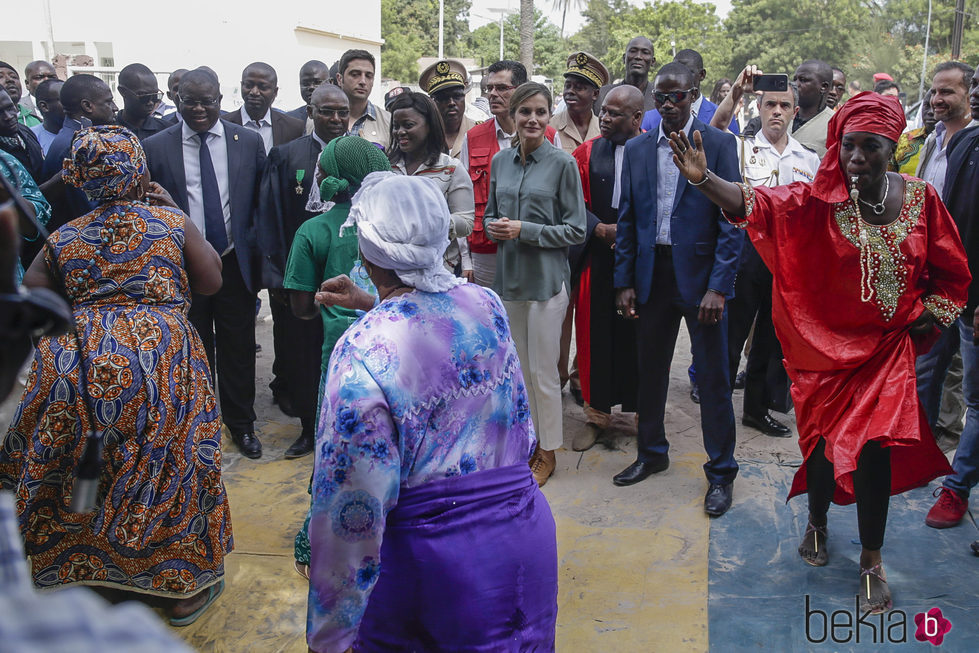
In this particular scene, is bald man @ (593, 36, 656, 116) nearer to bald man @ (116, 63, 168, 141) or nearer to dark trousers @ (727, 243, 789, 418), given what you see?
dark trousers @ (727, 243, 789, 418)

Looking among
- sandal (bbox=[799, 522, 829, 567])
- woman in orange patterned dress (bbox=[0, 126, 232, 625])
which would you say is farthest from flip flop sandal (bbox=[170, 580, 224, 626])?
sandal (bbox=[799, 522, 829, 567])

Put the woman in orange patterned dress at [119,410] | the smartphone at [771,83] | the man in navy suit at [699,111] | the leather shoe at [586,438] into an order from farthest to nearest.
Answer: the man in navy suit at [699,111]
the leather shoe at [586,438]
the smartphone at [771,83]
the woman in orange patterned dress at [119,410]

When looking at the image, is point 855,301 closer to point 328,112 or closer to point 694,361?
point 694,361

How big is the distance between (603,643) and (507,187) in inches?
104

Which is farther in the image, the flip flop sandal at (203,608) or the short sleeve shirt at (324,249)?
the short sleeve shirt at (324,249)

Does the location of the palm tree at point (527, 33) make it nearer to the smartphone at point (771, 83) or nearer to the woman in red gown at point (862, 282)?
the smartphone at point (771, 83)

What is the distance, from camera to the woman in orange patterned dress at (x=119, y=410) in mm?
3404

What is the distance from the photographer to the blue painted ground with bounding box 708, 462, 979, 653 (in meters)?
3.49

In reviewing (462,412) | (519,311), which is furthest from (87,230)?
(519,311)

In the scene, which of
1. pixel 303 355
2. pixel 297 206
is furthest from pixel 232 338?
pixel 297 206

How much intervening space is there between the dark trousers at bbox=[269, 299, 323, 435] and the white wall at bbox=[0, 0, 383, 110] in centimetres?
1946

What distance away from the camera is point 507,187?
16.3 ft

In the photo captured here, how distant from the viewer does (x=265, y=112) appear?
6.90 metres

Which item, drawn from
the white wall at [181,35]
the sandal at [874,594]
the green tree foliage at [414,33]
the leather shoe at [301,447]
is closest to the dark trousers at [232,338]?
the leather shoe at [301,447]
